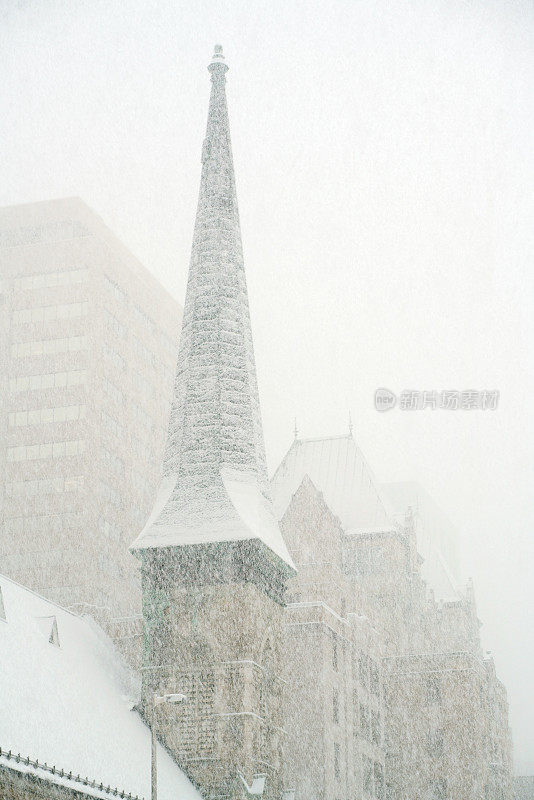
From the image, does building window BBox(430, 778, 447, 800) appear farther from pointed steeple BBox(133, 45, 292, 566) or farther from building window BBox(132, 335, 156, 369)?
building window BBox(132, 335, 156, 369)

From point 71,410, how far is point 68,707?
214ft

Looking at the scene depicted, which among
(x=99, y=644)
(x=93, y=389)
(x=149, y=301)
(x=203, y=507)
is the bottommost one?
(x=99, y=644)

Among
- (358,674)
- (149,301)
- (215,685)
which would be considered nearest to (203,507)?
(215,685)

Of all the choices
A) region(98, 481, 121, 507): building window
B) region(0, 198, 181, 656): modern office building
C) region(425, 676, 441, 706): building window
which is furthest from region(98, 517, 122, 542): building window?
region(425, 676, 441, 706): building window

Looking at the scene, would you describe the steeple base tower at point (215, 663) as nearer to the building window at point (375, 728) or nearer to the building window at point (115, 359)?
the building window at point (375, 728)

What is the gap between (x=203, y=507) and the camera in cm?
4241

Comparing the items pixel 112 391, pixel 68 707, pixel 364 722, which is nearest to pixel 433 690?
pixel 364 722

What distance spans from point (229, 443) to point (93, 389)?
2231 inches

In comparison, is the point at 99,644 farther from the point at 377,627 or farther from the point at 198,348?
the point at 377,627

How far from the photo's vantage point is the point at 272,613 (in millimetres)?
43562

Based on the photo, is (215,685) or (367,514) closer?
(215,685)

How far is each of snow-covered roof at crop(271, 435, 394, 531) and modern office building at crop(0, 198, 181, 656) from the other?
2367 cm

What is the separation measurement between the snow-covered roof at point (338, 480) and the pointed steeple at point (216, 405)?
23413 millimetres

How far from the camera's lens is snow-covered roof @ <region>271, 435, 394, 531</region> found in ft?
234
